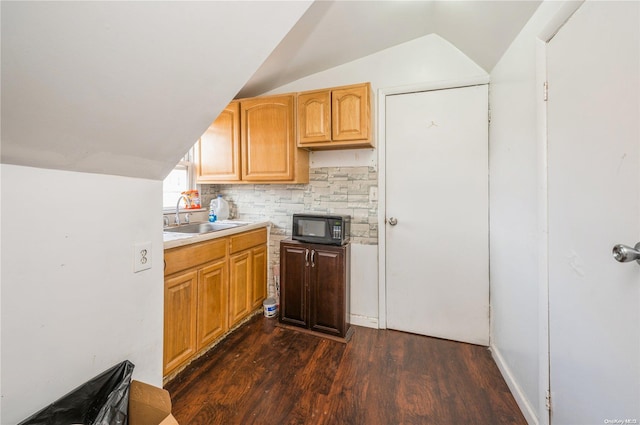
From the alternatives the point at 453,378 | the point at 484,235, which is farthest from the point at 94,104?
the point at 484,235

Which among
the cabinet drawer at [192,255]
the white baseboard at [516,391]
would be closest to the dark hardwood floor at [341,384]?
the white baseboard at [516,391]

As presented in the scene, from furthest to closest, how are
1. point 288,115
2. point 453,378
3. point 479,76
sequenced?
point 288,115
point 479,76
point 453,378

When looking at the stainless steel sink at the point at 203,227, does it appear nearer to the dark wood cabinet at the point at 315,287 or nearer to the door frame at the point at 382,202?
the dark wood cabinet at the point at 315,287

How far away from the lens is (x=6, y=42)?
54 centimetres

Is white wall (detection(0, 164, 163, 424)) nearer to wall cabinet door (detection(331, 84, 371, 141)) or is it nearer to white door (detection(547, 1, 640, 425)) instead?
wall cabinet door (detection(331, 84, 371, 141))

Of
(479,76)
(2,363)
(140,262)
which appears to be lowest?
(2,363)

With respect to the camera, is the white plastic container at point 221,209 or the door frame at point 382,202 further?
the white plastic container at point 221,209

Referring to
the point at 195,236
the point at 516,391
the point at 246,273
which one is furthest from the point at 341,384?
the point at 195,236

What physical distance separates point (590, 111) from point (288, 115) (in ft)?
6.63

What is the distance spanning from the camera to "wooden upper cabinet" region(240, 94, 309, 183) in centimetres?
244

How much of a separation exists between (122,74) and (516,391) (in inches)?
91.8

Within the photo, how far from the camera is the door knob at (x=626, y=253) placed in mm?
751

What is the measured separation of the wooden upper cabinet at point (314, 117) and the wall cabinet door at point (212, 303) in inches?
50.8

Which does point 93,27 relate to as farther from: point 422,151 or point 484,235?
point 484,235
